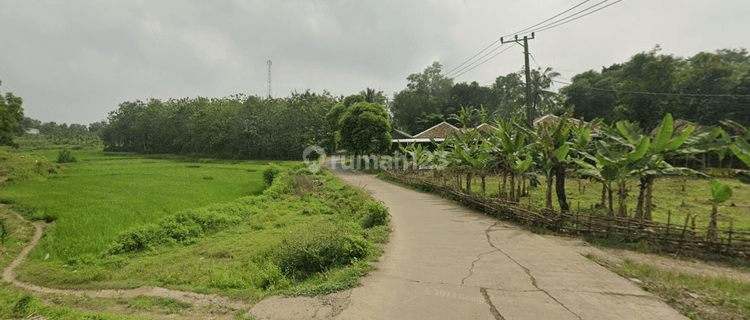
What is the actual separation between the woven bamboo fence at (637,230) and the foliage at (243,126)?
3330cm

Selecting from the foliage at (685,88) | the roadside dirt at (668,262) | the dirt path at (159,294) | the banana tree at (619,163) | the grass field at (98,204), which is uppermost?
the foliage at (685,88)

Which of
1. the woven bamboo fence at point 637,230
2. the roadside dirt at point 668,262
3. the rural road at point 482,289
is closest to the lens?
the rural road at point 482,289

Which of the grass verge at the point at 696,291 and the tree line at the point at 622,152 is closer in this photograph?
the grass verge at the point at 696,291

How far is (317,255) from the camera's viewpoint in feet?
18.6

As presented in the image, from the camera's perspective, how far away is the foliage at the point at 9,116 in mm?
26719

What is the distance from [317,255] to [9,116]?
38.9 m

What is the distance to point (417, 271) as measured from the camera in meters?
5.28

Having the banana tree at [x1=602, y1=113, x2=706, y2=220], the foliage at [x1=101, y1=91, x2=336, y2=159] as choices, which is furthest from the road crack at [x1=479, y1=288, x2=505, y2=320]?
the foliage at [x1=101, y1=91, x2=336, y2=159]

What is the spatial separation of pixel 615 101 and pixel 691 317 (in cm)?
3418

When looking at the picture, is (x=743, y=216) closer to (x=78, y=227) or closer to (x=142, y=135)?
(x=78, y=227)

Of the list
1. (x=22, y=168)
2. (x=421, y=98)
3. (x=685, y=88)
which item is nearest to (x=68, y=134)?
(x=22, y=168)

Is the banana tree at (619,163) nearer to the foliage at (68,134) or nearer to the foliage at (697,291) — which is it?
the foliage at (697,291)

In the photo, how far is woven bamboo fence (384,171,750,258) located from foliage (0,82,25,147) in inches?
1596

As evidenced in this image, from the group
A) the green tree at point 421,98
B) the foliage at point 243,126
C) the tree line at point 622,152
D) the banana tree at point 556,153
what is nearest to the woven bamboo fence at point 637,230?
the tree line at point 622,152
